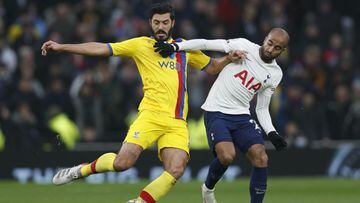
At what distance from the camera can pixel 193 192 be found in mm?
15477

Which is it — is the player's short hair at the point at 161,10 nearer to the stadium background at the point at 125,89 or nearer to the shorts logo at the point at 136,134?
the shorts logo at the point at 136,134

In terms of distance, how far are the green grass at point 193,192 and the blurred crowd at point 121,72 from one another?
1.40 m

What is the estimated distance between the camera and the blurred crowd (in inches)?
736

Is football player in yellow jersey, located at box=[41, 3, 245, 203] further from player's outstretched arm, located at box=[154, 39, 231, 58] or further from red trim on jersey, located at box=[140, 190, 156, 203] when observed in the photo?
red trim on jersey, located at box=[140, 190, 156, 203]

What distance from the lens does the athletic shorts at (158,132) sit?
1092cm

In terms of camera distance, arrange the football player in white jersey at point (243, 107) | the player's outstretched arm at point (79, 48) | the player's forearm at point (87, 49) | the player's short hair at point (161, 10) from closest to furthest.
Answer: the player's outstretched arm at point (79, 48)
the player's forearm at point (87, 49)
the player's short hair at point (161, 10)
the football player in white jersey at point (243, 107)

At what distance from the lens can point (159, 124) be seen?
1100 cm

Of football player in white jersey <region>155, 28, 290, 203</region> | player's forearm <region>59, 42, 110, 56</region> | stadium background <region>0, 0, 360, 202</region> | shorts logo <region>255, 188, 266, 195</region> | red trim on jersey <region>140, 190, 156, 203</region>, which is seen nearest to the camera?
red trim on jersey <region>140, 190, 156, 203</region>

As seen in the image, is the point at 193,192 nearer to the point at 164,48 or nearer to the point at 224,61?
the point at 224,61

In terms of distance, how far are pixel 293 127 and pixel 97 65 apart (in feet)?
12.8

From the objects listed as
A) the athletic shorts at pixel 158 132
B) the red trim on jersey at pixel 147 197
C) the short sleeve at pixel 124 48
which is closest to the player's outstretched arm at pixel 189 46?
the short sleeve at pixel 124 48

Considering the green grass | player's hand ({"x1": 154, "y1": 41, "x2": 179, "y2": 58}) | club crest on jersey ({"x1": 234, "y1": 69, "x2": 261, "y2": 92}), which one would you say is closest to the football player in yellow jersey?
player's hand ({"x1": 154, "y1": 41, "x2": 179, "y2": 58})

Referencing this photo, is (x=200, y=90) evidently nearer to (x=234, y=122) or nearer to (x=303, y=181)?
(x=303, y=181)

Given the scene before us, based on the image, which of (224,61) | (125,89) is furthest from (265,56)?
(125,89)
